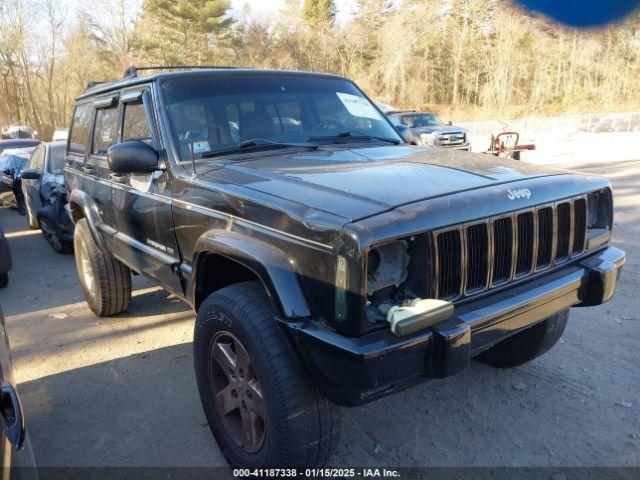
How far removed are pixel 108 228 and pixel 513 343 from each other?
126 inches

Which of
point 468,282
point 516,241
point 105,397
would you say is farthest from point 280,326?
point 105,397

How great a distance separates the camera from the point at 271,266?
215cm

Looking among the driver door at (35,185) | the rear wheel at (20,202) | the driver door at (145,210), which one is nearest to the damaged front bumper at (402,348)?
the driver door at (145,210)

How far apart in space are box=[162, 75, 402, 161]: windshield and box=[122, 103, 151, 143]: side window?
28 cm

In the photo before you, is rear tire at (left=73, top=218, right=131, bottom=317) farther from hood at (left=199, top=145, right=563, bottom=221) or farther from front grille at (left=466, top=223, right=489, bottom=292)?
front grille at (left=466, top=223, right=489, bottom=292)

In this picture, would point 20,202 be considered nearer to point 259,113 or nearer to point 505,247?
point 259,113

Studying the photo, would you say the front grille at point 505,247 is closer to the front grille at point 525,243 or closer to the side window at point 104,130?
the front grille at point 525,243

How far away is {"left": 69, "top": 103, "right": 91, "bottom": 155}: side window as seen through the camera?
4.60m

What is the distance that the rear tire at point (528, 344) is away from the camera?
3174 millimetres

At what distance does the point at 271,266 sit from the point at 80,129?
3.63 m

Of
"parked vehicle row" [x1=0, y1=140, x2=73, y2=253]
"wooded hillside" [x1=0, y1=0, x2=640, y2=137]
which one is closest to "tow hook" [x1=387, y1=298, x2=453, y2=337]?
"parked vehicle row" [x1=0, y1=140, x2=73, y2=253]

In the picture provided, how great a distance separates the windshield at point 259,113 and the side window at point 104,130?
3.06 feet

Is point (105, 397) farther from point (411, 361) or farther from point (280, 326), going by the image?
point (411, 361)

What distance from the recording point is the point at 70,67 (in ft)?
125
